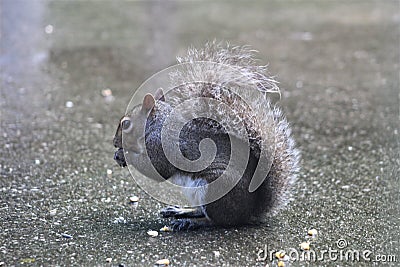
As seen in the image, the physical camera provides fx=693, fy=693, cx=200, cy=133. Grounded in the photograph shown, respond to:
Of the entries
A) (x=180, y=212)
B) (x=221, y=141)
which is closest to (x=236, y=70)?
(x=221, y=141)

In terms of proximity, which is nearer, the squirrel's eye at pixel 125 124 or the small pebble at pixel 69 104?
the squirrel's eye at pixel 125 124

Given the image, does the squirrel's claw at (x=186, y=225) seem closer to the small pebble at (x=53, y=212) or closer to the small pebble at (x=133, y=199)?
the small pebble at (x=133, y=199)

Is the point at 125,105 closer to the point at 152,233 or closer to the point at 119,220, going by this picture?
the point at 119,220

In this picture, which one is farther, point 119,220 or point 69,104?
point 69,104

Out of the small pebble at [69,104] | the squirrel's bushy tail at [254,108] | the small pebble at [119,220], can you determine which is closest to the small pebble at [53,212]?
the small pebble at [119,220]

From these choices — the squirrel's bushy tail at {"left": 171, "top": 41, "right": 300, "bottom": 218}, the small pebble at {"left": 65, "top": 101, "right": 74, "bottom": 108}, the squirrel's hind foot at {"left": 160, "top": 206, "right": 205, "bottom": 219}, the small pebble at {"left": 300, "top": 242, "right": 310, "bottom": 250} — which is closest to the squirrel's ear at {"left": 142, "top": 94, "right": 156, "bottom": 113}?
the squirrel's bushy tail at {"left": 171, "top": 41, "right": 300, "bottom": 218}

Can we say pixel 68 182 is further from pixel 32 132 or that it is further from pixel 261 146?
pixel 261 146

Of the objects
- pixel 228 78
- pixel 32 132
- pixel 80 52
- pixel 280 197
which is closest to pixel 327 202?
pixel 280 197
